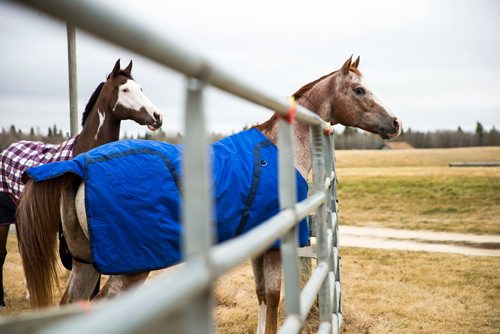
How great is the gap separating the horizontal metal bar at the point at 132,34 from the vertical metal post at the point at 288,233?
556mm

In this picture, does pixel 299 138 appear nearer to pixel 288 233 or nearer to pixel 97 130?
pixel 97 130

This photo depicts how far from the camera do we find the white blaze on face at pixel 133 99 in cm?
452

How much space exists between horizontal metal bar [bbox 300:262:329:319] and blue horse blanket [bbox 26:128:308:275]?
879 millimetres

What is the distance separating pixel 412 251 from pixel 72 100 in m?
5.28

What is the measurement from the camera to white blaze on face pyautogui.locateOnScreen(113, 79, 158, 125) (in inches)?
178

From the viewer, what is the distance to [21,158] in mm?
4578

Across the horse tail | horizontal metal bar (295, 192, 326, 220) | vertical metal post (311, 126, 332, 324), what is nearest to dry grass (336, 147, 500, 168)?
the horse tail

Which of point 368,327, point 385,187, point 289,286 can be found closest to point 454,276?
point 368,327

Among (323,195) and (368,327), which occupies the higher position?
(323,195)

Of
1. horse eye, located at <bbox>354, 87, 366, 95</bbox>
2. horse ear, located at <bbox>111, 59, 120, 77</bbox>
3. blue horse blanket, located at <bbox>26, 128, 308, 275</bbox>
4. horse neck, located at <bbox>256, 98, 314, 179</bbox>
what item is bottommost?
blue horse blanket, located at <bbox>26, 128, 308, 275</bbox>

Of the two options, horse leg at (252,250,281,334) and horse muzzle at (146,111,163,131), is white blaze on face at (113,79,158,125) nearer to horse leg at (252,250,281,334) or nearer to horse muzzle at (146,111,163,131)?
horse muzzle at (146,111,163,131)

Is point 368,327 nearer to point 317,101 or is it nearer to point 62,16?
point 317,101

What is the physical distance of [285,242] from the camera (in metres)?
1.48

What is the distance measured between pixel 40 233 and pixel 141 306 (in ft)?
8.63
